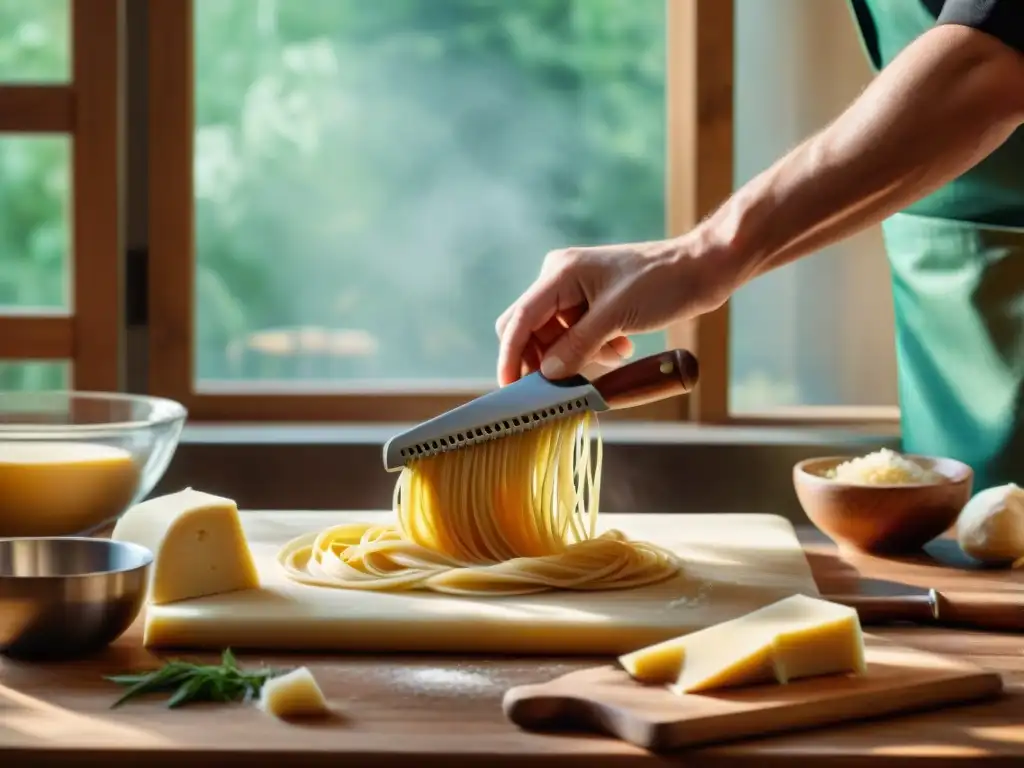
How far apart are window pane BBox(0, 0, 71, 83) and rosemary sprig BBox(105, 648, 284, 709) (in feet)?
5.42

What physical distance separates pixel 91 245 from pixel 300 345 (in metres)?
0.43

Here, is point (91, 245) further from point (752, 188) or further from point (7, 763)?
point (7, 763)

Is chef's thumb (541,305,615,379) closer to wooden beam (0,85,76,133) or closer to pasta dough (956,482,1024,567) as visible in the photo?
pasta dough (956,482,1024,567)

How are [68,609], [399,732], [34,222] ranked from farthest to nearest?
[34,222] → [68,609] → [399,732]

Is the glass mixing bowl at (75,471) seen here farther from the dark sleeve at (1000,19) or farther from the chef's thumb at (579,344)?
the dark sleeve at (1000,19)

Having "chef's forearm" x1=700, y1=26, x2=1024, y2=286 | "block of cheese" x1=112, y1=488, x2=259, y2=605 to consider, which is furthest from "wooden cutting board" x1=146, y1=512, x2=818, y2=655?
"chef's forearm" x1=700, y1=26, x2=1024, y2=286

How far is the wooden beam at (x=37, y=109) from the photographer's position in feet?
8.21

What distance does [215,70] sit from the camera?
2.66 metres

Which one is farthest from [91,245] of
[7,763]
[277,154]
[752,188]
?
[7,763]

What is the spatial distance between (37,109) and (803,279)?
57.4 inches

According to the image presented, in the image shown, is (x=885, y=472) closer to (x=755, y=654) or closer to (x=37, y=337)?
(x=755, y=654)

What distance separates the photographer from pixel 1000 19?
152 cm

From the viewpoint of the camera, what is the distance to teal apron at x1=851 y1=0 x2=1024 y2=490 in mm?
2074

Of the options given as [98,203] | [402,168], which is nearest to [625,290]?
[402,168]
